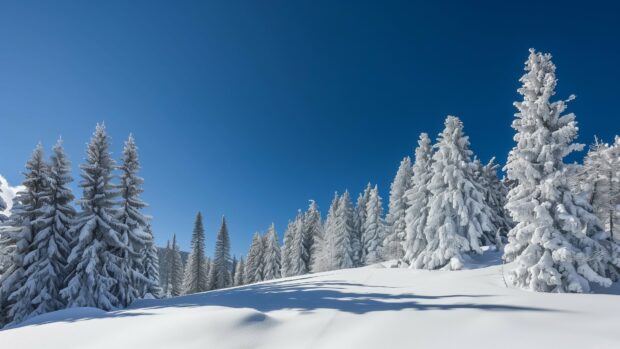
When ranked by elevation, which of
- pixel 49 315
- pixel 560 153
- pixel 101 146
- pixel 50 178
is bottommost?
pixel 49 315

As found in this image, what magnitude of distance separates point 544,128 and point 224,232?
53.5 meters

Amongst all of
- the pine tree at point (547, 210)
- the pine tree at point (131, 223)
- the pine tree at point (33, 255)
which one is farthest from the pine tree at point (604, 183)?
the pine tree at point (33, 255)

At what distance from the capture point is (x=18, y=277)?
19891mm

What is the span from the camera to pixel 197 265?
5100cm

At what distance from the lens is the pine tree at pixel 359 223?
49.9 meters

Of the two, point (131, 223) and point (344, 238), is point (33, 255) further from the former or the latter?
point (344, 238)

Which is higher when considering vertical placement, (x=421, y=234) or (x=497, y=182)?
(x=497, y=182)

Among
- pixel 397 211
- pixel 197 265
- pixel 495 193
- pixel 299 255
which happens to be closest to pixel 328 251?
pixel 299 255

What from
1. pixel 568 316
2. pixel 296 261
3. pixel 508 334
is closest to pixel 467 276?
pixel 568 316

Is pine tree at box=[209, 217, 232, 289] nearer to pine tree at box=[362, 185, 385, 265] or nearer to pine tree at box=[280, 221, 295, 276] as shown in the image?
pine tree at box=[280, 221, 295, 276]

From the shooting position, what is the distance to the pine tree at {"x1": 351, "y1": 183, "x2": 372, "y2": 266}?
164 feet

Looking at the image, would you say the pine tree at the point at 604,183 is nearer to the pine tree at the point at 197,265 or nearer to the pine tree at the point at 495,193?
the pine tree at the point at 495,193

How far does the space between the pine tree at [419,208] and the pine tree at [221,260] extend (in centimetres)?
3778

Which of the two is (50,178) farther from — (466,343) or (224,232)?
(224,232)
